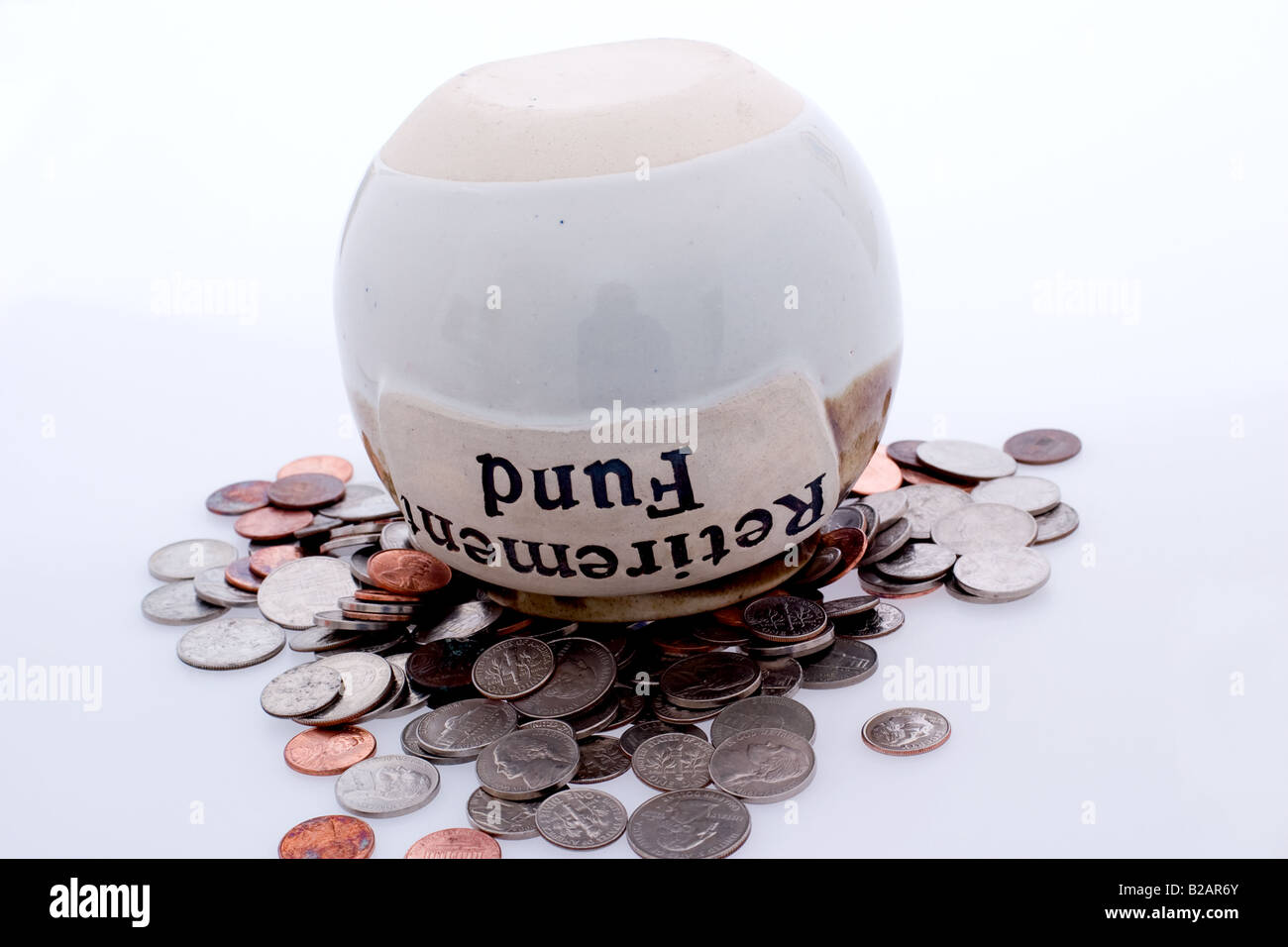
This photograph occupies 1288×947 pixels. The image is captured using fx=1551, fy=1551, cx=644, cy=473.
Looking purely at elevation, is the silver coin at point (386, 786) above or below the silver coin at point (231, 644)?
above

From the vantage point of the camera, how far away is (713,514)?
296 cm

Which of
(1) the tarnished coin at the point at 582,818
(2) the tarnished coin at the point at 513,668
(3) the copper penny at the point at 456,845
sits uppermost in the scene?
(2) the tarnished coin at the point at 513,668

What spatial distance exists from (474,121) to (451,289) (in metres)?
0.33

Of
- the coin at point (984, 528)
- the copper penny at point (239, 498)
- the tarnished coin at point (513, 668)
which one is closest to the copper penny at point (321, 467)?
the copper penny at point (239, 498)

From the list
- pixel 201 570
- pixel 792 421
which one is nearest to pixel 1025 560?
pixel 792 421

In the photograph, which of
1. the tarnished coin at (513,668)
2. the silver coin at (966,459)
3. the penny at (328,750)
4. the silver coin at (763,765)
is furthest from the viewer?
the silver coin at (966,459)

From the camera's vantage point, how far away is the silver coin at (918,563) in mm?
3449

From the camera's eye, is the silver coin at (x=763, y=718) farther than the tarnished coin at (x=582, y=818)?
Yes

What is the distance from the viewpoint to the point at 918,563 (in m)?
3.51

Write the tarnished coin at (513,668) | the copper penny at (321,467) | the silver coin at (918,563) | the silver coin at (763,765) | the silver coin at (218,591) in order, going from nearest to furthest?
the silver coin at (763,765)
the tarnished coin at (513,668)
the silver coin at (918,563)
the silver coin at (218,591)
the copper penny at (321,467)

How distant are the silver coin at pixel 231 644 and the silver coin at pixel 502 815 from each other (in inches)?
28.2

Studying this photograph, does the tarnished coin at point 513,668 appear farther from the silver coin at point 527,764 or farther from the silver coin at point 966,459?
the silver coin at point 966,459

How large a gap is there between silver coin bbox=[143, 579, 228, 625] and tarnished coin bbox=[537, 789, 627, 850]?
1121 millimetres

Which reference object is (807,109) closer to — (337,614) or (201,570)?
(337,614)
